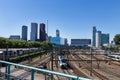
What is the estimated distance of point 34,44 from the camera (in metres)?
122

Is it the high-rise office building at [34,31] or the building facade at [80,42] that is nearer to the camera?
the building facade at [80,42]

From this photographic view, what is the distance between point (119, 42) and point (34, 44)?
4098 cm

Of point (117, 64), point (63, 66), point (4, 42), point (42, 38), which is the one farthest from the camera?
point (42, 38)

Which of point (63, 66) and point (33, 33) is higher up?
point (33, 33)

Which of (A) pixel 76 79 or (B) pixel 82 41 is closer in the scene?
(A) pixel 76 79

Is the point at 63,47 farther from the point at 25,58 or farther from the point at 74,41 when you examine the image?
the point at 74,41

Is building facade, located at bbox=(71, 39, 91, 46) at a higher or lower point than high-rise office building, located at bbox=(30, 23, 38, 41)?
lower

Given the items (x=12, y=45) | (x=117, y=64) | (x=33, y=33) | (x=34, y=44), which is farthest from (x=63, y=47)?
(x=33, y=33)

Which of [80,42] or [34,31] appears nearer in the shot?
[80,42]

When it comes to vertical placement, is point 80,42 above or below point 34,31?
below

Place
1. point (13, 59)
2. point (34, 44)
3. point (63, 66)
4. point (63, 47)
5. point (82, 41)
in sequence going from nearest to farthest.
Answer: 1. point (13, 59)
2. point (63, 47)
3. point (63, 66)
4. point (82, 41)
5. point (34, 44)

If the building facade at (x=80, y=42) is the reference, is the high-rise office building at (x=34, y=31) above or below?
above

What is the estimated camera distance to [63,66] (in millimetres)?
51812

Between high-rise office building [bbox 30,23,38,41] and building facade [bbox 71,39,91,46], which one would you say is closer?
building facade [bbox 71,39,91,46]
